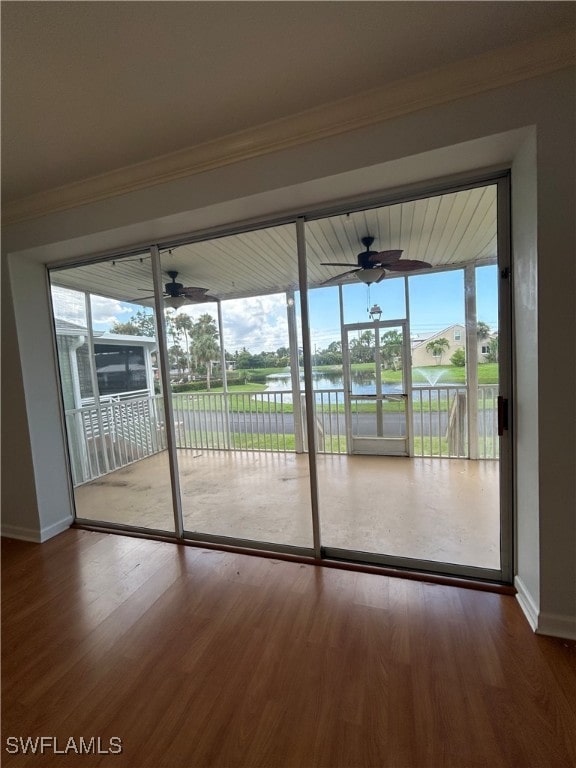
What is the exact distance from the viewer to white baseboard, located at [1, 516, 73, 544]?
2.64m

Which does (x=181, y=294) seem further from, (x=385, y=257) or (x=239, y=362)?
(x=385, y=257)

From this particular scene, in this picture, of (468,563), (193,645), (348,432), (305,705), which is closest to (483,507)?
(468,563)

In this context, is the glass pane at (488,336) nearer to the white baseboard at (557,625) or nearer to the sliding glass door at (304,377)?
the sliding glass door at (304,377)

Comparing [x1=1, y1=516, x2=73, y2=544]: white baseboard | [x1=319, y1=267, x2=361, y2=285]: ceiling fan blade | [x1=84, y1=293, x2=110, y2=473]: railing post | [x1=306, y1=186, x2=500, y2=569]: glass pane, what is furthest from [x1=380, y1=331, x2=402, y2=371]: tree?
[x1=1, y1=516, x2=73, y2=544]: white baseboard

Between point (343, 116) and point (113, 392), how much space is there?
2650 millimetres

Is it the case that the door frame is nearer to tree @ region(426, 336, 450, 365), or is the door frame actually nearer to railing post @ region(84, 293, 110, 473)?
tree @ region(426, 336, 450, 365)

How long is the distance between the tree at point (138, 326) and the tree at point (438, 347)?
220cm

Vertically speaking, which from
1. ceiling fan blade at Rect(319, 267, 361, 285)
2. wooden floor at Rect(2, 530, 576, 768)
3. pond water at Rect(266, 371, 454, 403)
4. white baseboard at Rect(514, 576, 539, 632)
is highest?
ceiling fan blade at Rect(319, 267, 361, 285)

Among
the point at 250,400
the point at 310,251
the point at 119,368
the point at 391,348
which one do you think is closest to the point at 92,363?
the point at 119,368

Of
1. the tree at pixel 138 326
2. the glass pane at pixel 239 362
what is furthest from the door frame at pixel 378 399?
the tree at pixel 138 326

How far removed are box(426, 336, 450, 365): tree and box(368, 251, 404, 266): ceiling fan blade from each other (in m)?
0.80

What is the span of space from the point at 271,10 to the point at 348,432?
3.36 metres

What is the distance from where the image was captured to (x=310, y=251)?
94.7 inches

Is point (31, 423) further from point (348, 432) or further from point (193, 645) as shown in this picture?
point (348, 432)
